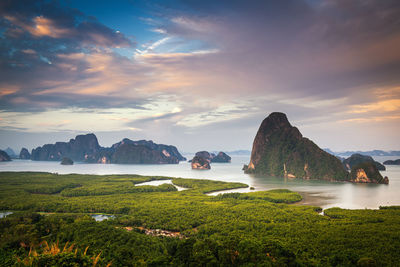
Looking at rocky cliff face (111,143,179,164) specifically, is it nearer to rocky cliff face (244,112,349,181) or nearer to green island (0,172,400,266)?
rocky cliff face (244,112,349,181)


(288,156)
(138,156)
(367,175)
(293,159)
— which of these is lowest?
(367,175)

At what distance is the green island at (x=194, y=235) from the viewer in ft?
57.5

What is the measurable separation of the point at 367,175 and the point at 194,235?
65997 mm

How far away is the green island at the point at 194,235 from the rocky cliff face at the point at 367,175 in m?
41.1

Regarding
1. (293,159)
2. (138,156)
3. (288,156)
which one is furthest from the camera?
(138,156)

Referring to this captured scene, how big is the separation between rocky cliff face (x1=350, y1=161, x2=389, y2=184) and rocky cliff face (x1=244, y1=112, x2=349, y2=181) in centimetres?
315

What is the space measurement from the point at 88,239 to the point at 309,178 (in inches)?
3052

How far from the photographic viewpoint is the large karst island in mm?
73562

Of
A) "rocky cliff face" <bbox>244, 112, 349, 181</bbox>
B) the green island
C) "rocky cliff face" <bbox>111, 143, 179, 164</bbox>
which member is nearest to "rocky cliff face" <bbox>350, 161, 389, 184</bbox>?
"rocky cliff face" <bbox>244, 112, 349, 181</bbox>

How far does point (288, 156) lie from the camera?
93.8 metres

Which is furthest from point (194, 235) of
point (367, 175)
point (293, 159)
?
point (293, 159)

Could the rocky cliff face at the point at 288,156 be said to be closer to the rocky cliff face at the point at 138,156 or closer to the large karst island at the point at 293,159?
the large karst island at the point at 293,159

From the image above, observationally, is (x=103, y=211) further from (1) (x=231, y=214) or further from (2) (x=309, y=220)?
(2) (x=309, y=220)

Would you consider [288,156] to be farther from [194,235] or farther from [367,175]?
[194,235]
